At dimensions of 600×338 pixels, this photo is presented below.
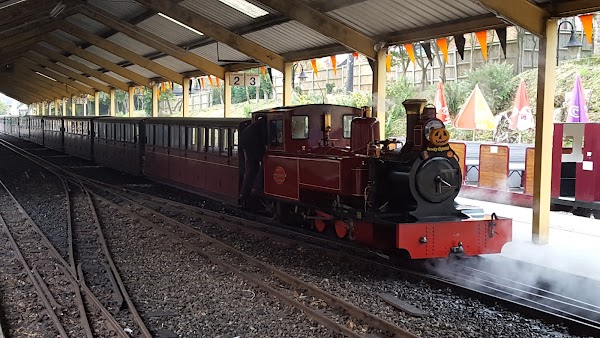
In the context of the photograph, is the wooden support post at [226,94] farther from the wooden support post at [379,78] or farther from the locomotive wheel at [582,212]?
the locomotive wheel at [582,212]

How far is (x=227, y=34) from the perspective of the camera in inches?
640

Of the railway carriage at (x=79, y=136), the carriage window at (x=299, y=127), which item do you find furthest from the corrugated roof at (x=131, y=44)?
the carriage window at (x=299, y=127)

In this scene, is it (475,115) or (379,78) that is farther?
(475,115)

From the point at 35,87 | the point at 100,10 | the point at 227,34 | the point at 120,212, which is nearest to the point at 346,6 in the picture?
the point at 227,34

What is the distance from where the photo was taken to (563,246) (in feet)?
30.5

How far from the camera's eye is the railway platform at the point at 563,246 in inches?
320

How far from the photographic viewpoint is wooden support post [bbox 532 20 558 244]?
29.9 feet

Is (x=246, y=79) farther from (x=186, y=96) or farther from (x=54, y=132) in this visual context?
(x=54, y=132)

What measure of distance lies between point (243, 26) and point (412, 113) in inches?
351

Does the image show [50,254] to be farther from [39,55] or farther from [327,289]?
[39,55]

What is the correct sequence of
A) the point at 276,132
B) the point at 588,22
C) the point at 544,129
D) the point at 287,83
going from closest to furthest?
the point at 588,22
the point at 544,129
the point at 276,132
the point at 287,83

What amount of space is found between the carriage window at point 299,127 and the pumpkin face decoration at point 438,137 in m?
3.03

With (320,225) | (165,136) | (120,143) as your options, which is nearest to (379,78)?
(320,225)

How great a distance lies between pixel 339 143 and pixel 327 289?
3694 mm
